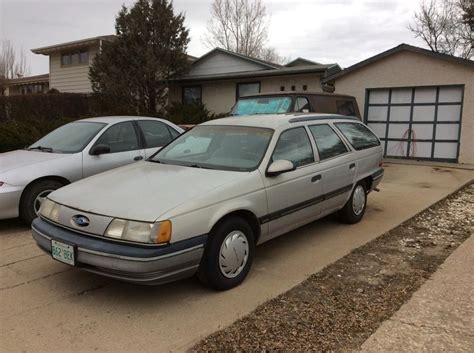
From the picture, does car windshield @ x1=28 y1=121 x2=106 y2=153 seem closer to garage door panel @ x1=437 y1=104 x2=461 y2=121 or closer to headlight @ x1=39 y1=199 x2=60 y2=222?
headlight @ x1=39 y1=199 x2=60 y2=222

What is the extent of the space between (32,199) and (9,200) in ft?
0.88

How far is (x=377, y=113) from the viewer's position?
14203 millimetres

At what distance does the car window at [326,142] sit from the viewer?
→ 524cm

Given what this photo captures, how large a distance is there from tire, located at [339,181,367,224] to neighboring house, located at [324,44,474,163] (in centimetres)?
799

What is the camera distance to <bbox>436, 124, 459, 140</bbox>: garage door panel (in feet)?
41.5

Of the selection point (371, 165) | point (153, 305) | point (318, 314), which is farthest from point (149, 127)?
point (318, 314)

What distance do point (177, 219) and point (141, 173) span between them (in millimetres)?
1148

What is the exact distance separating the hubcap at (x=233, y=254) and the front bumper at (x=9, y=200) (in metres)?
3.12

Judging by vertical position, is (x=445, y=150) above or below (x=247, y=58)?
below

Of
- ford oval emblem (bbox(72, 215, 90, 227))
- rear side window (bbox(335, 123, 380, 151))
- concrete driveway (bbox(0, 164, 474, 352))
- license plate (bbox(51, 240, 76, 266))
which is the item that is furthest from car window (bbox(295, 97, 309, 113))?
license plate (bbox(51, 240, 76, 266))

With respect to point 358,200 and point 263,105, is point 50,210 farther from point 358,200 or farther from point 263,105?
point 263,105

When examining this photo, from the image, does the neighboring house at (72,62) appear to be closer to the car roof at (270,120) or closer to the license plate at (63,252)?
the car roof at (270,120)

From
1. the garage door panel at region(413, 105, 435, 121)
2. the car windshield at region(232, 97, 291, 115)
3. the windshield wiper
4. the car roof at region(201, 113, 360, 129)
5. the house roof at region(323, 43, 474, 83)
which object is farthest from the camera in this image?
the garage door panel at region(413, 105, 435, 121)

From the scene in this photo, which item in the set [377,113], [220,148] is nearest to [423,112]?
[377,113]
